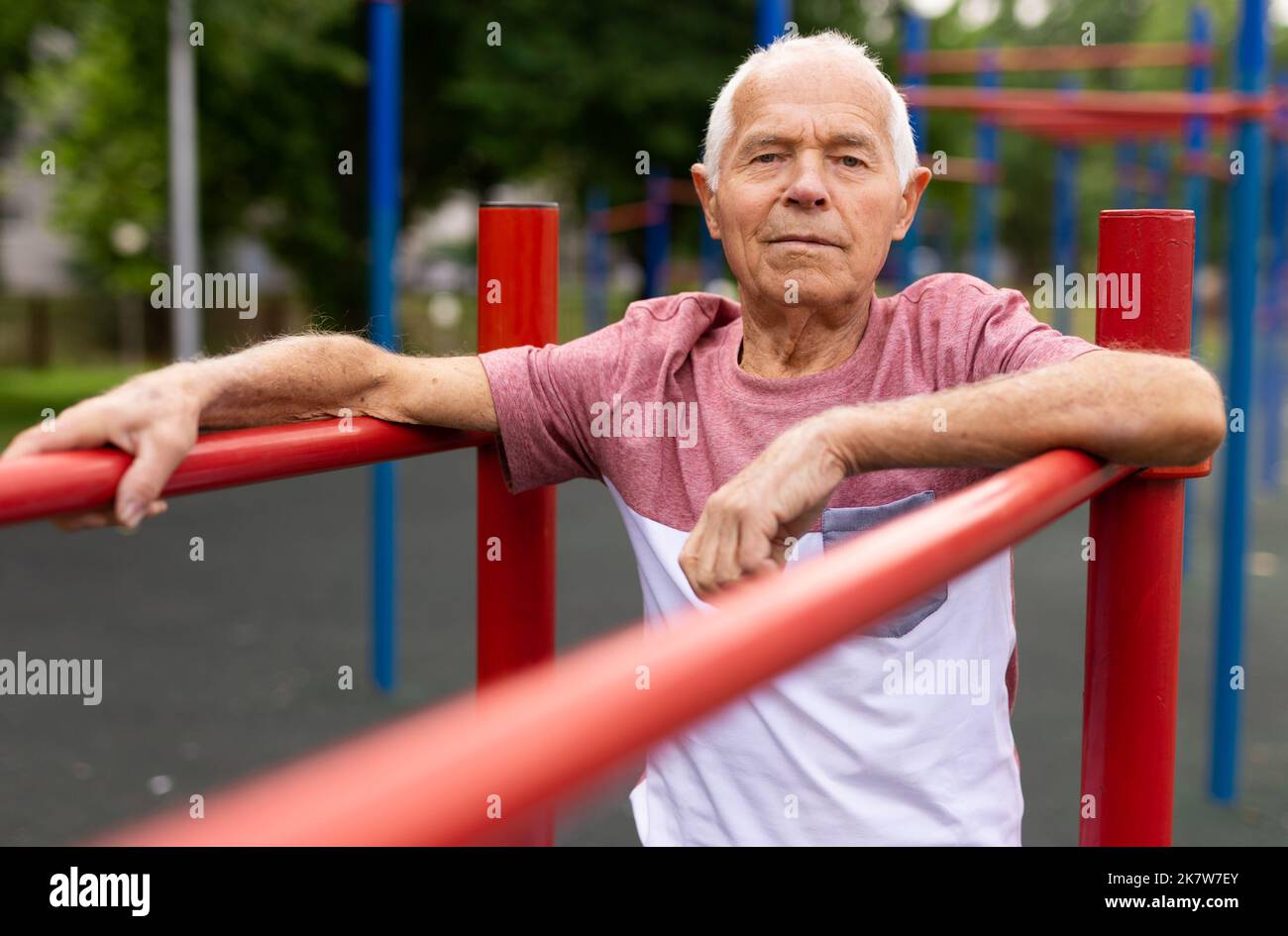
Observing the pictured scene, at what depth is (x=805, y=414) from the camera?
205 centimetres

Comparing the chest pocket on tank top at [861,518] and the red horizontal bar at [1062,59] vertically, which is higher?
the red horizontal bar at [1062,59]

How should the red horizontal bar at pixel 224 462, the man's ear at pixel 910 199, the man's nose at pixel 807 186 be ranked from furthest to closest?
the man's ear at pixel 910 199
the man's nose at pixel 807 186
the red horizontal bar at pixel 224 462

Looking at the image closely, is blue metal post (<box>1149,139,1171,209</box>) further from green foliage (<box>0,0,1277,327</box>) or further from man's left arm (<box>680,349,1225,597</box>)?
man's left arm (<box>680,349,1225,597</box>)

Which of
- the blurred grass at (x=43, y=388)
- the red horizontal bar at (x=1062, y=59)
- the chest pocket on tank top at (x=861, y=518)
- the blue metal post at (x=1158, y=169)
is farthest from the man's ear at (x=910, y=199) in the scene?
the blue metal post at (x=1158, y=169)

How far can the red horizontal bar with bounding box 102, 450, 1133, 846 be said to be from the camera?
587 millimetres

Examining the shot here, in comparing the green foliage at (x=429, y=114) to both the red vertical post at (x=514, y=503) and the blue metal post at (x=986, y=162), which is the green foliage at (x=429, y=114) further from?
the red vertical post at (x=514, y=503)

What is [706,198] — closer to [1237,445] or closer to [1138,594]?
[1138,594]

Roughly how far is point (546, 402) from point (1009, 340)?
61cm

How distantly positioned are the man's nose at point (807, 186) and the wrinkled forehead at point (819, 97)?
0.05 m

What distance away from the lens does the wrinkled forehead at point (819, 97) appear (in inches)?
83.4

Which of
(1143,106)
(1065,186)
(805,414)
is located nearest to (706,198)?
(805,414)
